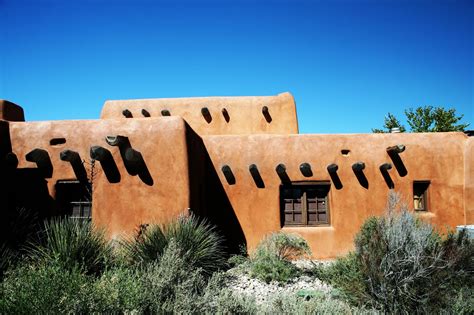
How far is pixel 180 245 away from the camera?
6242 mm

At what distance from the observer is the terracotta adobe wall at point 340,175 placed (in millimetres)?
9336

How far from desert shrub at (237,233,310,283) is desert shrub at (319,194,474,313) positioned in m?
1.59

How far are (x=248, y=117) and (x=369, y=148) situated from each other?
15.2ft

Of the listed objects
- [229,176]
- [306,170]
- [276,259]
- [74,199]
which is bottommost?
[276,259]

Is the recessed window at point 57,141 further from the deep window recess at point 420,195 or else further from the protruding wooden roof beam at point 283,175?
the deep window recess at point 420,195

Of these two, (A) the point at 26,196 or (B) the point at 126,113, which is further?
(B) the point at 126,113

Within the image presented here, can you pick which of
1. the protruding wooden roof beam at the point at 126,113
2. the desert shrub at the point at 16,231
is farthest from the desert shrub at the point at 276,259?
the protruding wooden roof beam at the point at 126,113

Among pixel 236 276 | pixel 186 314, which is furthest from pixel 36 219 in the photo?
pixel 186 314

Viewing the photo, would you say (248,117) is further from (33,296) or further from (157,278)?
(33,296)

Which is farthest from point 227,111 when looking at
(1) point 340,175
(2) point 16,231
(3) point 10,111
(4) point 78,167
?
(2) point 16,231

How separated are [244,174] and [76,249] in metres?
4.86

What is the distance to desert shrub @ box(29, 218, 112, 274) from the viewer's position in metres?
5.66

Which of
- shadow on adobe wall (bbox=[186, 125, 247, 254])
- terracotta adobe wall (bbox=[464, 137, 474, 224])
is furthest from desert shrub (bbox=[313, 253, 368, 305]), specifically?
terracotta adobe wall (bbox=[464, 137, 474, 224])

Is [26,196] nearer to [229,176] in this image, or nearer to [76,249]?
[76,249]
